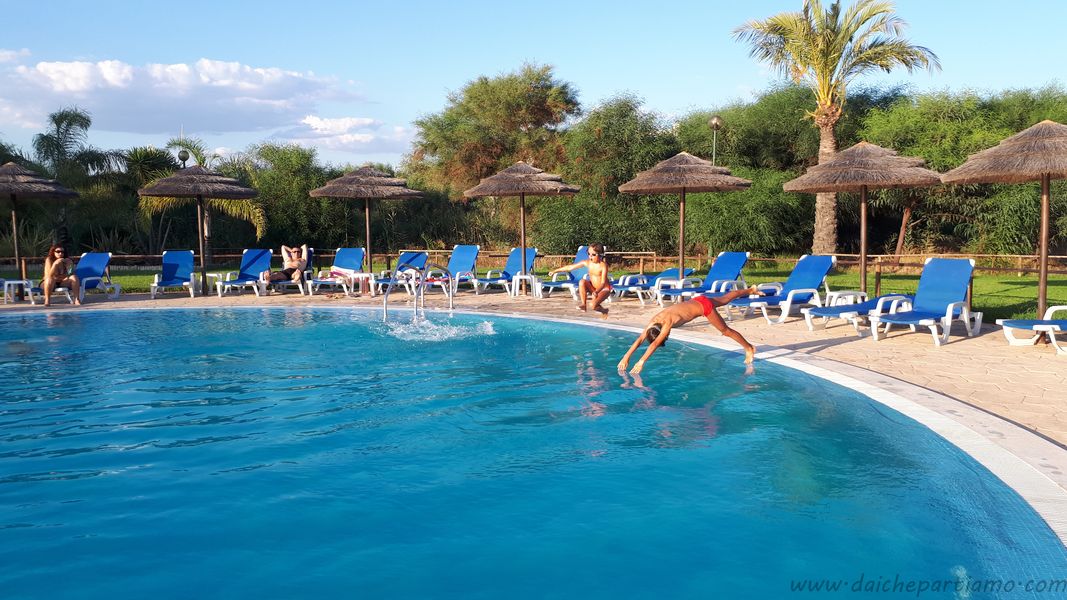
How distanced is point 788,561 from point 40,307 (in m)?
13.4

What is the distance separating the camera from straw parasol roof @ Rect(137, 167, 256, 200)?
47.1ft

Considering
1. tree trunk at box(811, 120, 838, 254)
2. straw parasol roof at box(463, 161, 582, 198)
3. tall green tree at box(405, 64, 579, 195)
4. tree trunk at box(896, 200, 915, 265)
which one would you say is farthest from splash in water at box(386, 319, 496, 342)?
tall green tree at box(405, 64, 579, 195)

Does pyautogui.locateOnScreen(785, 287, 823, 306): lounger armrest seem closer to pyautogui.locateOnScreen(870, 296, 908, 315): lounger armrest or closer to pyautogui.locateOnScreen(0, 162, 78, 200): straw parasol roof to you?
pyautogui.locateOnScreen(870, 296, 908, 315): lounger armrest

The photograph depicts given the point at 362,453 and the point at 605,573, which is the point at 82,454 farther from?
the point at 605,573

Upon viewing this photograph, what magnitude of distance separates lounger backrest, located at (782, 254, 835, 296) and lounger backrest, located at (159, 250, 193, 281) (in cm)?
1092

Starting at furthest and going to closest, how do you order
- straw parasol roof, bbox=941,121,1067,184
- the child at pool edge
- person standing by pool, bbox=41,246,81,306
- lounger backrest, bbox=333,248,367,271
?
lounger backrest, bbox=333,248,367,271 < person standing by pool, bbox=41,246,81,306 < straw parasol roof, bbox=941,121,1067,184 < the child at pool edge

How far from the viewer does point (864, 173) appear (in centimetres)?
1083

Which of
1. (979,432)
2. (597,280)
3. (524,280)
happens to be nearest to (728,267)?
(597,280)

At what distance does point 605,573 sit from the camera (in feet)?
12.1

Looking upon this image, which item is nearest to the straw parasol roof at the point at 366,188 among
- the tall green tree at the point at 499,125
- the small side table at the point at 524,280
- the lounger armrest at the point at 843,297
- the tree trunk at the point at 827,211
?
the small side table at the point at 524,280

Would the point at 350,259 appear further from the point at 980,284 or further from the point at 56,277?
the point at 980,284

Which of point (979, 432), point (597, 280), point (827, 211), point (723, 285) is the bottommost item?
point (979, 432)

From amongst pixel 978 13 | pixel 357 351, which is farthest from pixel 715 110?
pixel 357 351

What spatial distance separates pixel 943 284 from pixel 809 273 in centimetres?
186
